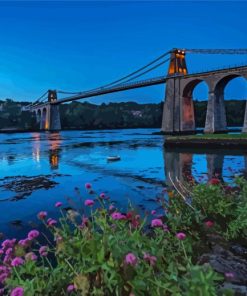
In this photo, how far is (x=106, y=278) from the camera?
228 cm

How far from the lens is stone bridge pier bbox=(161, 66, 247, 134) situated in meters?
60.4

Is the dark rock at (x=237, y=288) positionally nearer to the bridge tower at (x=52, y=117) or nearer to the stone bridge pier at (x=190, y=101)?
the stone bridge pier at (x=190, y=101)

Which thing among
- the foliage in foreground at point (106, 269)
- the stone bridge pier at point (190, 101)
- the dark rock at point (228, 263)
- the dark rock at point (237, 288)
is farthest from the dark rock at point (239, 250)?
the stone bridge pier at point (190, 101)

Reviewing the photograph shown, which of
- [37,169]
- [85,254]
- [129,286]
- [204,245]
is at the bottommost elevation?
[37,169]

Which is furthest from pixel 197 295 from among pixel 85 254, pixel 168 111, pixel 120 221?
pixel 168 111

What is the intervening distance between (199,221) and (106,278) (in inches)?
102

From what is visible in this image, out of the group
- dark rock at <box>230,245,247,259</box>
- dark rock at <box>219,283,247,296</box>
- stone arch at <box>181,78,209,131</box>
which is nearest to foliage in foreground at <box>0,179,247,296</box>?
dark rock at <box>219,283,247,296</box>

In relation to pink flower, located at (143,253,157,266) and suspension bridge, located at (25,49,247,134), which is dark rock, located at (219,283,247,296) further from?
suspension bridge, located at (25,49,247,134)

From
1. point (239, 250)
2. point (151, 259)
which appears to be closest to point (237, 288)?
Answer: point (151, 259)

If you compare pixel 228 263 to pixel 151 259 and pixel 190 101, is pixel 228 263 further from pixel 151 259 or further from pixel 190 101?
pixel 190 101

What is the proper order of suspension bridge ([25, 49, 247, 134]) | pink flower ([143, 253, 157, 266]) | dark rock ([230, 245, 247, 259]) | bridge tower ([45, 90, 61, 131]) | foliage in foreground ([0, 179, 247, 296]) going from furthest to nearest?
1. bridge tower ([45, 90, 61, 131])
2. suspension bridge ([25, 49, 247, 134])
3. dark rock ([230, 245, 247, 259])
4. pink flower ([143, 253, 157, 266])
5. foliage in foreground ([0, 179, 247, 296])

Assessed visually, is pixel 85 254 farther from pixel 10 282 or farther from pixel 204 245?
pixel 204 245

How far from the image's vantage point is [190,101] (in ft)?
238

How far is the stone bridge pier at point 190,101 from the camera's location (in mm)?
60375
